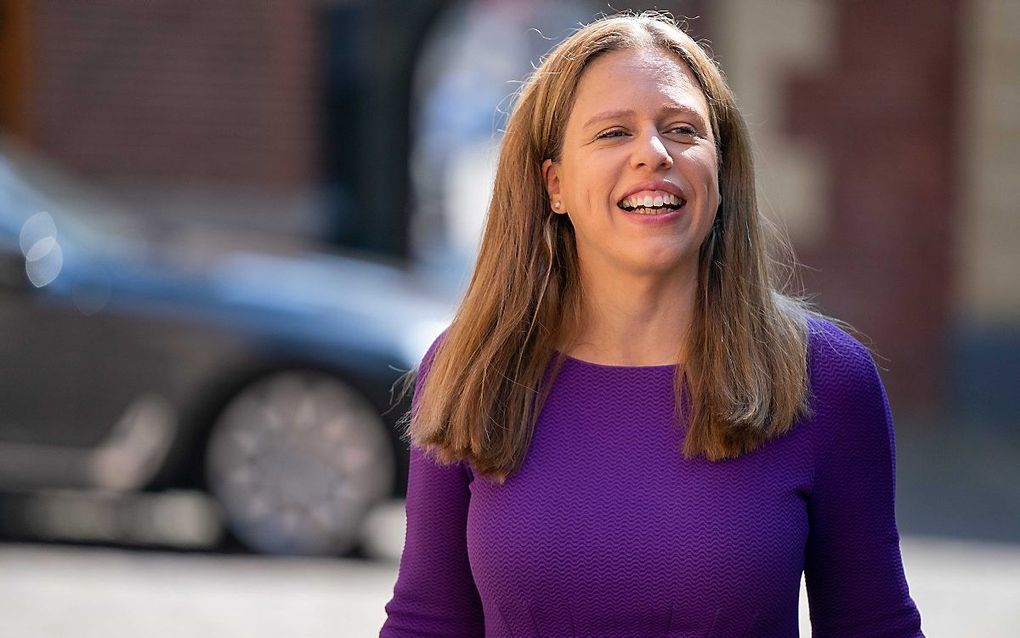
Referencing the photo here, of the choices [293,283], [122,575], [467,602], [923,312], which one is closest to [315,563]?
[122,575]

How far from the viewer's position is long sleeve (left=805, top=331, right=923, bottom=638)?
2.29 metres

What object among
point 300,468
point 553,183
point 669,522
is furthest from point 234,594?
point 669,522

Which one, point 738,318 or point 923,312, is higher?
point 738,318

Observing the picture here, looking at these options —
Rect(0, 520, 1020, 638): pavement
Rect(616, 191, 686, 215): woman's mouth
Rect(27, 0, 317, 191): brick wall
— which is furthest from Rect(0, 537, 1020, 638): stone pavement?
Rect(27, 0, 317, 191): brick wall

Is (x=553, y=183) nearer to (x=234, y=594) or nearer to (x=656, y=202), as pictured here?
(x=656, y=202)

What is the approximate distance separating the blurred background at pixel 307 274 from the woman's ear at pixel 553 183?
286 cm

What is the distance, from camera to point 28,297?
22.2 feet

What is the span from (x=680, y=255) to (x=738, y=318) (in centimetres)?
13

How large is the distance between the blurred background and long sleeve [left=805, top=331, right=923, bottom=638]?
313 cm

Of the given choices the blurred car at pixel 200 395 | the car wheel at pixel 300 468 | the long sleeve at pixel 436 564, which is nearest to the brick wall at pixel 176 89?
the blurred car at pixel 200 395

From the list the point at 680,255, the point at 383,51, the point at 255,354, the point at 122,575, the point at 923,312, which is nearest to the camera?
the point at 680,255

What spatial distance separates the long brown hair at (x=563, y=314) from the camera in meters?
2.28

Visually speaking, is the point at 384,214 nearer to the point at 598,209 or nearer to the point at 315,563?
the point at 315,563

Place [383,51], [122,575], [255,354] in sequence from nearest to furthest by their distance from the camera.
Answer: [122,575]
[255,354]
[383,51]
